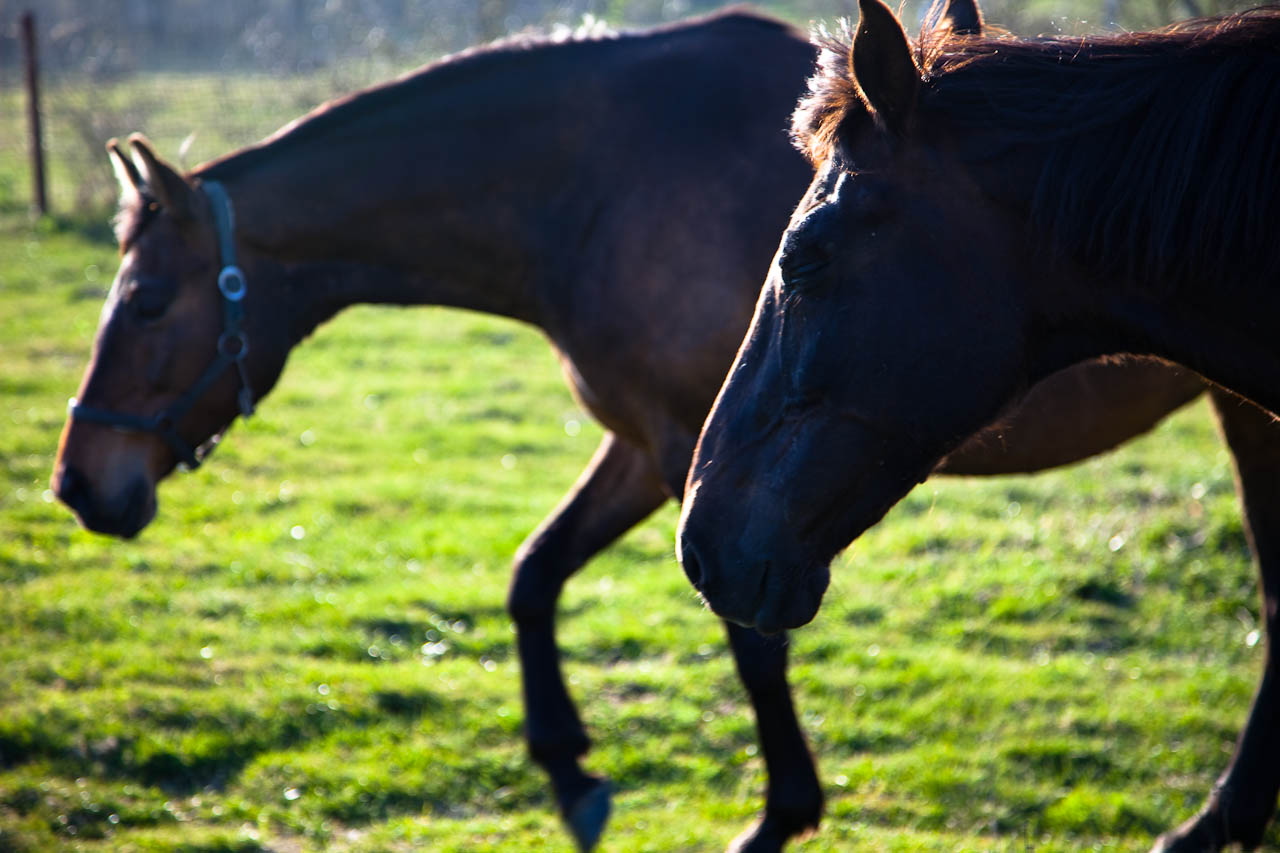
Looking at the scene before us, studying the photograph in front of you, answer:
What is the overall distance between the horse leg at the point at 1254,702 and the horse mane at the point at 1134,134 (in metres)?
1.62

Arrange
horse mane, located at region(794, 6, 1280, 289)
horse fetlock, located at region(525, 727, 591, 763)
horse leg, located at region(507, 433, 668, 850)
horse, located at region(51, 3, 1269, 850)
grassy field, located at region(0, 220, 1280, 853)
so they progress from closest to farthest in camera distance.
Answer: horse mane, located at region(794, 6, 1280, 289), horse, located at region(51, 3, 1269, 850), grassy field, located at region(0, 220, 1280, 853), horse fetlock, located at region(525, 727, 591, 763), horse leg, located at region(507, 433, 668, 850)

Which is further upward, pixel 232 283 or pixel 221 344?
pixel 232 283

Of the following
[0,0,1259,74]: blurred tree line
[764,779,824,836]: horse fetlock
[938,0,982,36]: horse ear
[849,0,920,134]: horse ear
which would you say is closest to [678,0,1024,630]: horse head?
[849,0,920,134]: horse ear

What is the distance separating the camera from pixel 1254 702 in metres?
3.25

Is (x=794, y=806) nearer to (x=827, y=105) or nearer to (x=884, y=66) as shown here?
(x=827, y=105)

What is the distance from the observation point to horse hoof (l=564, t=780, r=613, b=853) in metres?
3.27

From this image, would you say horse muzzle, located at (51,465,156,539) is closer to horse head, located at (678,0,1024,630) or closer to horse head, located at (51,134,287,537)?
horse head, located at (51,134,287,537)

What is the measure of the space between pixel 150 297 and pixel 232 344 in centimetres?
26

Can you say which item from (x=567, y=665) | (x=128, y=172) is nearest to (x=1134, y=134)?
(x=128, y=172)

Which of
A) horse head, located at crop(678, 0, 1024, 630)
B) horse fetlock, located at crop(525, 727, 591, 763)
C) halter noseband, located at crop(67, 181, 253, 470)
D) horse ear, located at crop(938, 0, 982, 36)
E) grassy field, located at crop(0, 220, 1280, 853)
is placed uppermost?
horse ear, located at crop(938, 0, 982, 36)

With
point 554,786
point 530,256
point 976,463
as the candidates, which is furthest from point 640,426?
point 554,786

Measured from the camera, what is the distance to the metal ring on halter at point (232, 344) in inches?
131

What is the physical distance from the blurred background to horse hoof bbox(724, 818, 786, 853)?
8.23 m

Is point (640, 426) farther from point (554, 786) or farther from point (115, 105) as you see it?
point (115, 105)
